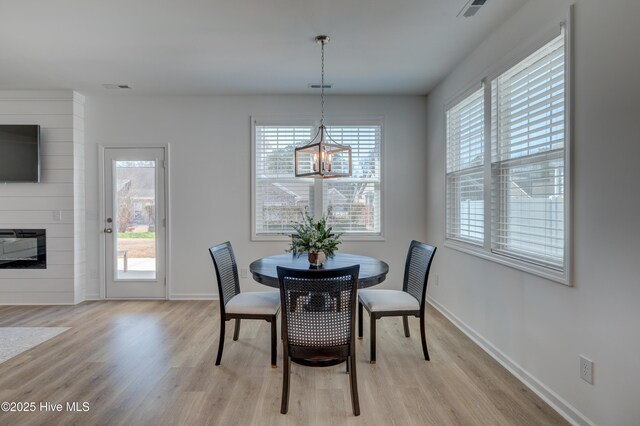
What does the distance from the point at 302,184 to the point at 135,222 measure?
2.26 m

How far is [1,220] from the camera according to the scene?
4.22 meters

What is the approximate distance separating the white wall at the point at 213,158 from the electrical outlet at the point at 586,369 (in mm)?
2578

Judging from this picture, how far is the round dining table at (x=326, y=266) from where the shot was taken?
2420 millimetres

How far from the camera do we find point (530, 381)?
90.9 inches

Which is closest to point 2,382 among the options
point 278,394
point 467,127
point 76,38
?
point 278,394

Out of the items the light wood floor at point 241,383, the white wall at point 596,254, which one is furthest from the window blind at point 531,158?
the light wood floor at point 241,383

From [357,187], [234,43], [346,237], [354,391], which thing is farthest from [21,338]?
[357,187]

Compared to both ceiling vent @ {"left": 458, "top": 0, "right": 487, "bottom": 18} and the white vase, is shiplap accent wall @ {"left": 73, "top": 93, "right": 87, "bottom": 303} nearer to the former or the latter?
the white vase

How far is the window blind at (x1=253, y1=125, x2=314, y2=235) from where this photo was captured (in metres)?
4.41

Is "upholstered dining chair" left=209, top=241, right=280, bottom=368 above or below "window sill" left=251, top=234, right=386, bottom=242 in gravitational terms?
below

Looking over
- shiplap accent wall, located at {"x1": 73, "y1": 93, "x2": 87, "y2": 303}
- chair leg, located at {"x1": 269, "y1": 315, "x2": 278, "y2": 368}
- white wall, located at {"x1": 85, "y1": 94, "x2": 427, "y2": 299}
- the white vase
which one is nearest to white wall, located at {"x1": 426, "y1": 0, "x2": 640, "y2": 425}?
the white vase

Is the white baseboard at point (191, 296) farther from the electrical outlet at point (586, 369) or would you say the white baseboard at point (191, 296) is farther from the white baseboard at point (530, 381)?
the electrical outlet at point (586, 369)

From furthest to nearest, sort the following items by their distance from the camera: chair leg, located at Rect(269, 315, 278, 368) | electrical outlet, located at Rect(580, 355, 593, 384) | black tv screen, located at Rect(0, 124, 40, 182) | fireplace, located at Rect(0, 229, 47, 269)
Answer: fireplace, located at Rect(0, 229, 47, 269) < black tv screen, located at Rect(0, 124, 40, 182) < chair leg, located at Rect(269, 315, 278, 368) < electrical outlet, located at Rect(580, 355, 593, 384)

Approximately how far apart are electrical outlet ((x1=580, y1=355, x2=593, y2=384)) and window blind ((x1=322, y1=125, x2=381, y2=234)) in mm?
2717
